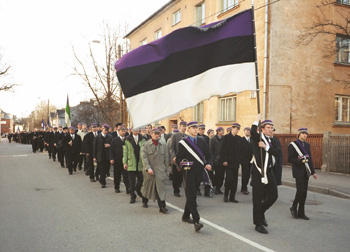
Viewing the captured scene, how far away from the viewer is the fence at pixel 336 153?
43.2 feet

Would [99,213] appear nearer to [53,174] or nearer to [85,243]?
[85,243]

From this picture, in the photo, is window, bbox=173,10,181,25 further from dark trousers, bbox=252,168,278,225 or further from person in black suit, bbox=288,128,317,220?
dark trousers, bbox=252,168,278,225

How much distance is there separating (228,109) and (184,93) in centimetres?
1388

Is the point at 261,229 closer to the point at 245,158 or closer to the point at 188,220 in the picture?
the point at 188,220

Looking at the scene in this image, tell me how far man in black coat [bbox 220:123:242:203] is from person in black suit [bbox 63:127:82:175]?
766cm

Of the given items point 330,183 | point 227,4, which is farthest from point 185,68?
point 227,4

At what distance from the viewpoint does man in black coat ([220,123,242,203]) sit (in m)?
8.11

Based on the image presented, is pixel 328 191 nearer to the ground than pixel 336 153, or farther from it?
nearer to the ground

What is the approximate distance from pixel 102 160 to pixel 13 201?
3.12 metres

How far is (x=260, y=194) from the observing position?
5.71m

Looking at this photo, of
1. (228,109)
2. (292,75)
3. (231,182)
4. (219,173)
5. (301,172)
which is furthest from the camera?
(228,109)

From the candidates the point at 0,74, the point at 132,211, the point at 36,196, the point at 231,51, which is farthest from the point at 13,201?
the point at 0,74

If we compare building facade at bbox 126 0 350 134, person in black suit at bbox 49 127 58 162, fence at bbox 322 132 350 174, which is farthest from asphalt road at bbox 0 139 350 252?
person in black suit at bbox 49 127 58 162

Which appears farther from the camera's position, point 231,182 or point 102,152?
point 102,152
